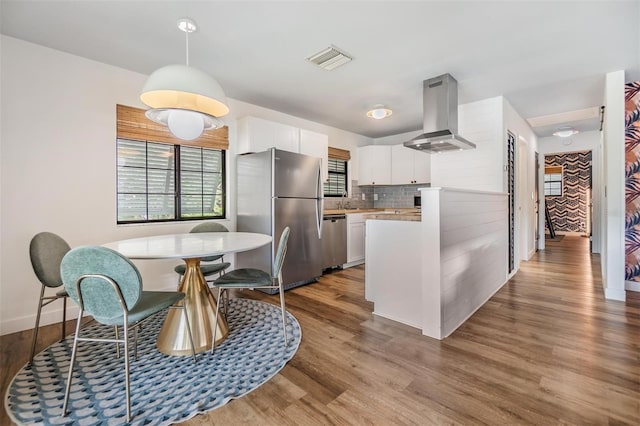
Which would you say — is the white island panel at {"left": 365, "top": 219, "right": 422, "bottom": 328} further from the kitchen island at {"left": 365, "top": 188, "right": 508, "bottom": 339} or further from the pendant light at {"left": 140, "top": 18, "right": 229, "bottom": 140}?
the pendant light at {"left": 140, "top": 18, "right": 229, "bottom": 140}

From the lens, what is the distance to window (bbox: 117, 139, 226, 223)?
3119 millimetres

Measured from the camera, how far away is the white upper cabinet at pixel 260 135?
3.73m

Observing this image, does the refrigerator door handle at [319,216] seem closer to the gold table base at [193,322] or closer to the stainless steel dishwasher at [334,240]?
the stainless steel dishwasher at [334,240]

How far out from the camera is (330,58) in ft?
9.02

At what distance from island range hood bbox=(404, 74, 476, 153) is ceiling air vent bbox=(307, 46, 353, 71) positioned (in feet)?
3.69

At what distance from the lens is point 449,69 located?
304 centimetres

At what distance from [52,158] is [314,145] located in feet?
9.99

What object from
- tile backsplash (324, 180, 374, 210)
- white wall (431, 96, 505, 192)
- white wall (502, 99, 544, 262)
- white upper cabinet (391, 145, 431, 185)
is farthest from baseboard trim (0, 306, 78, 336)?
white wall (502, 99, 544, 262)

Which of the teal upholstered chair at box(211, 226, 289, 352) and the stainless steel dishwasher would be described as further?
the stainless steel dishwasher

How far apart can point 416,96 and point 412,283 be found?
8.34 feet

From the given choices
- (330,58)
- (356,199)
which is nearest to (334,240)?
(356,199)

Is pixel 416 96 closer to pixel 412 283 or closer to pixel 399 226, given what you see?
pixel 399 226

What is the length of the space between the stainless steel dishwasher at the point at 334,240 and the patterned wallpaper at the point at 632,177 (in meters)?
3.43

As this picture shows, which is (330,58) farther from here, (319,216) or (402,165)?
(402,165)
